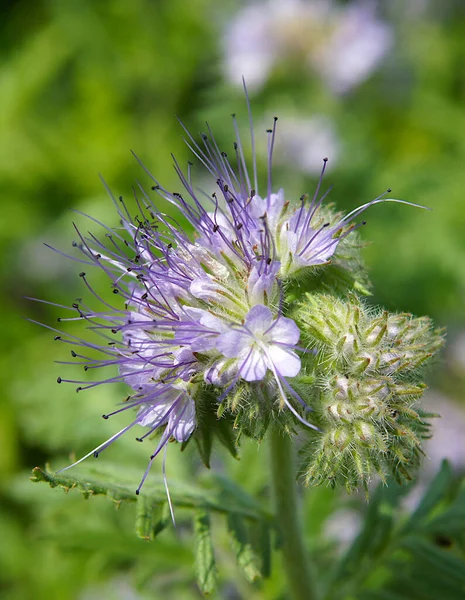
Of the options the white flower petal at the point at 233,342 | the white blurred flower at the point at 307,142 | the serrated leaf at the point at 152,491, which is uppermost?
the white blurred flower at the point at 307,142

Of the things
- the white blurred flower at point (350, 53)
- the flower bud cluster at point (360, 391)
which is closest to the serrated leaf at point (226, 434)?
the flower bud cluster at point (360, 391)

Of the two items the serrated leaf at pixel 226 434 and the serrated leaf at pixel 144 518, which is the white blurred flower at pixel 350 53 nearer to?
the serrated leaf at pixel 226 434

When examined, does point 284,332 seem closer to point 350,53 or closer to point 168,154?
point 350,53

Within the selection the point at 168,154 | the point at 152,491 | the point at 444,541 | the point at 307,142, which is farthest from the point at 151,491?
the point at 168,154

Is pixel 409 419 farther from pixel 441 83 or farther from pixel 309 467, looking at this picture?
pixel 441 83

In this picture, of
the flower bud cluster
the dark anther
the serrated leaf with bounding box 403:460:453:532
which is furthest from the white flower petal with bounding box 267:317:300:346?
the dark anther
